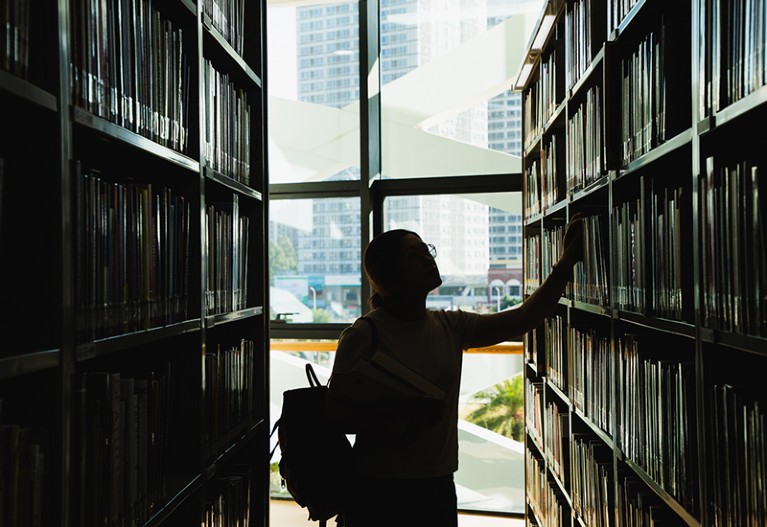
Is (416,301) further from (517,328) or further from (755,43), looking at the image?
(755,43)

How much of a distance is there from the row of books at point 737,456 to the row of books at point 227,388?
1.36m

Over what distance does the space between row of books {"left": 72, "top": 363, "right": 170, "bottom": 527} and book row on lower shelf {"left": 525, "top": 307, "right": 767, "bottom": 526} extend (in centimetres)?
117

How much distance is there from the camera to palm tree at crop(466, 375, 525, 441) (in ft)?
12.9

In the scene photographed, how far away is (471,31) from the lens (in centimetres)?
398

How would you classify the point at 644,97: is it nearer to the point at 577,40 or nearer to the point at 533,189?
the point at 577,40

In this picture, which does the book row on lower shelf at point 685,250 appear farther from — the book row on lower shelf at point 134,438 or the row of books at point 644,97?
the book row on lower shelf at point 134,438

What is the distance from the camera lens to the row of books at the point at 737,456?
1.01 meters

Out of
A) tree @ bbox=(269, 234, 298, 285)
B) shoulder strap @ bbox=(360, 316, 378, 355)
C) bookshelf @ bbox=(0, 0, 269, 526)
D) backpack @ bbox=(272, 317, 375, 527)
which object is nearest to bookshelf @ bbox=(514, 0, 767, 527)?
shoulder strap @ bbox=(360, 316, 378, 355)

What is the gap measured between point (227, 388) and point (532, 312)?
107cm

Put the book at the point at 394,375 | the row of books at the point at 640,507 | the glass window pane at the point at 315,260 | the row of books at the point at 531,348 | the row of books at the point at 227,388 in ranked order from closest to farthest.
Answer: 1. the row of books at the point at 640,507
2. the book at the point at 394,375
3. the row of books at the point at 227,388
4. the row of books at the point at 531,348
5. the glass window pane at the point at 315,260

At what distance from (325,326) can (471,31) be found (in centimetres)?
209

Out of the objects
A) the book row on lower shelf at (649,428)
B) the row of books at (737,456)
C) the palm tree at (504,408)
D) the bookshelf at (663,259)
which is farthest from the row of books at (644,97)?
the palm tree at (504,408)

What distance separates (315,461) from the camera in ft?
6.17

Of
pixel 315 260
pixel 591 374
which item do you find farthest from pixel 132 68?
pixel 315 260
